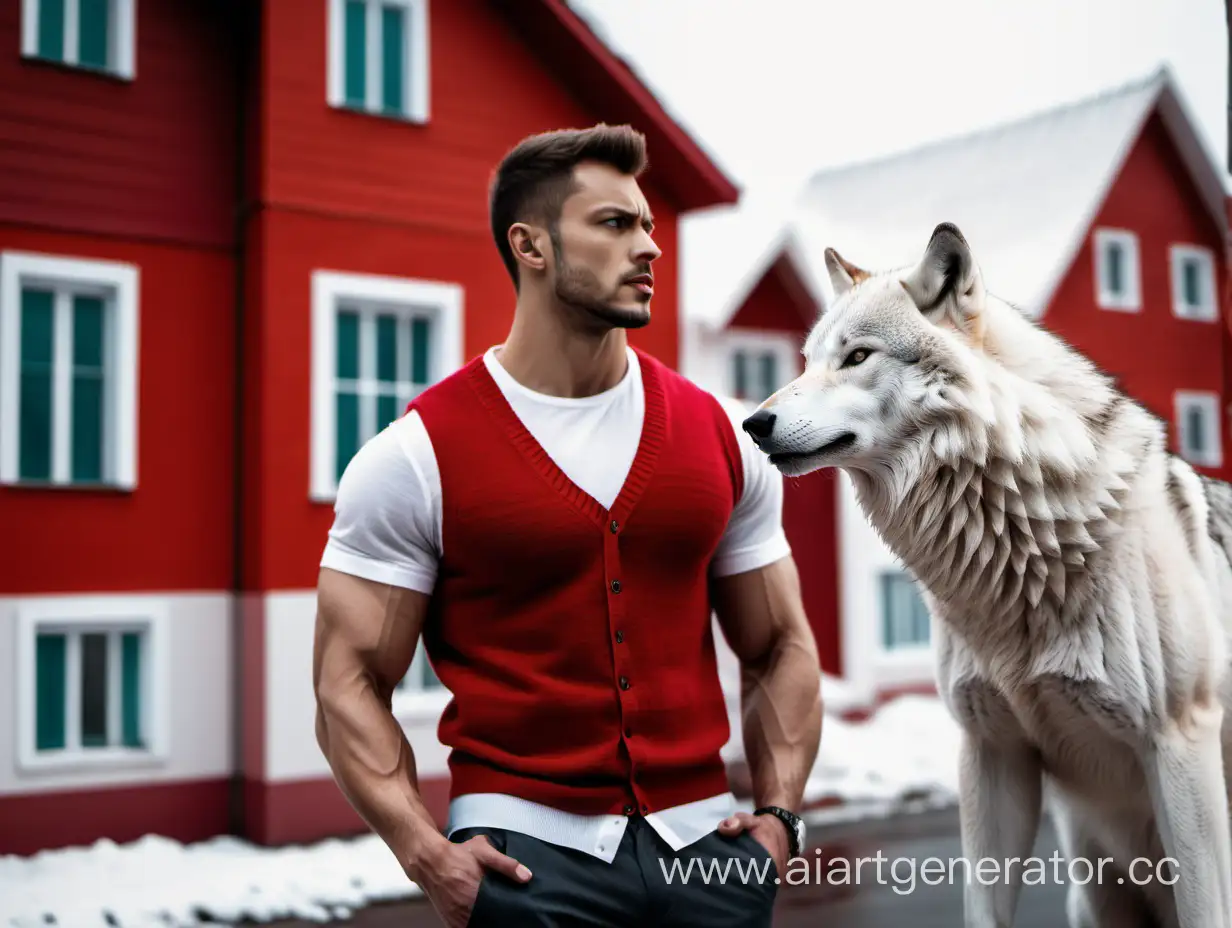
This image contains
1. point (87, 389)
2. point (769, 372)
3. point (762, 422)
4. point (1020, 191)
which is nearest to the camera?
point (762, 422)

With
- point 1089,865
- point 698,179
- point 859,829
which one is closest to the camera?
point 1089,865

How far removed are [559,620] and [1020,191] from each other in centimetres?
1193

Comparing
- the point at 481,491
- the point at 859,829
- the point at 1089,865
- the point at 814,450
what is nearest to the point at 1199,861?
the point at 1089,865

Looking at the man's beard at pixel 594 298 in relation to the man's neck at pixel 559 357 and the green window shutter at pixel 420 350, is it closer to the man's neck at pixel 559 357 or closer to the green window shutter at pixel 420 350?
the man's neck at pixel 559 357

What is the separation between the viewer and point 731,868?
1.94 meters

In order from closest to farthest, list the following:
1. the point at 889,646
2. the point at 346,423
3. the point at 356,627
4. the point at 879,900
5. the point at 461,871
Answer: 1. the point at 461,871
2. the point at 356,627
3. the point at 879,900
4. the point at 346,423
5. the point at 889,646

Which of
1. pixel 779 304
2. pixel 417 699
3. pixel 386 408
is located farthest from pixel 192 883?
pixel 779 304

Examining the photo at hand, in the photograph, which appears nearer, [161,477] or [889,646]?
[161,477]

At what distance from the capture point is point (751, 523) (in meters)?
2.16

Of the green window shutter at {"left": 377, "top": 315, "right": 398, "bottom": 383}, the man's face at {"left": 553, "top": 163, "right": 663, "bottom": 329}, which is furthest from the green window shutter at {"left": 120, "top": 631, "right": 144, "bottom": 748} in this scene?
the man's face at {"left": 553, "top": 163, "right": 663, "bottom": 329}

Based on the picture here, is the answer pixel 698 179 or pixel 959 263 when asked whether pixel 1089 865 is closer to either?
pixel 959 263

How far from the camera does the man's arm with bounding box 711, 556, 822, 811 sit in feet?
6.93

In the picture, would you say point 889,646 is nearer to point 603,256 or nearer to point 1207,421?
point 1207,421

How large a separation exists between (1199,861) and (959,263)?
1123 mm
